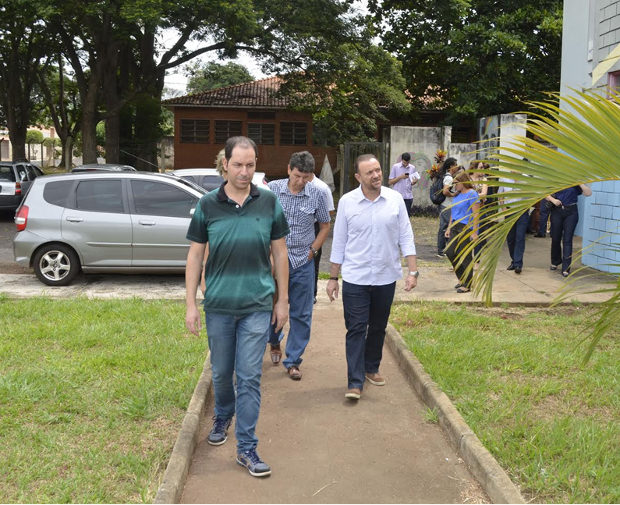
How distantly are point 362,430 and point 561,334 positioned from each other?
3.40 meters

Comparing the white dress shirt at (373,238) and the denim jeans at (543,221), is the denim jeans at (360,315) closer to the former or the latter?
the white dress shirt at (373,238)

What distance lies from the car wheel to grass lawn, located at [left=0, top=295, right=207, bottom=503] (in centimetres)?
194

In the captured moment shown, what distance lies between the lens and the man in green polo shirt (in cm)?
429

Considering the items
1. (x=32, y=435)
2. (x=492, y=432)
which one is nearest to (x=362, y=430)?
(x=492, y=432)

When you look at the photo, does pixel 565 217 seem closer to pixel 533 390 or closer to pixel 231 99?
pixel 533 390

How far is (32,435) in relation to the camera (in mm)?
4766

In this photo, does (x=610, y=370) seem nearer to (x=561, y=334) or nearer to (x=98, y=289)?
(x=561, y=334)

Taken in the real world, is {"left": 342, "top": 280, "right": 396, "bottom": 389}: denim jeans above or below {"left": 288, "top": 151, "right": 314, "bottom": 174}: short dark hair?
below

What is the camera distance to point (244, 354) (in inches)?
172

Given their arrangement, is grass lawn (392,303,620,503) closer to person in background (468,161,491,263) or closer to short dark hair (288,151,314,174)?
person in background (468,161,491,263)

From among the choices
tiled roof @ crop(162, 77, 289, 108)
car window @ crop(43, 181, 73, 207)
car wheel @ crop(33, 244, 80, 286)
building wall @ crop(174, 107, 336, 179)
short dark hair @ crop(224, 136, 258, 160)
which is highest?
tiled roof @ crop(162, 77, 289, 108)

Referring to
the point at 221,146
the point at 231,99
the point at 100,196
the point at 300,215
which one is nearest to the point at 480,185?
the point at 300,215

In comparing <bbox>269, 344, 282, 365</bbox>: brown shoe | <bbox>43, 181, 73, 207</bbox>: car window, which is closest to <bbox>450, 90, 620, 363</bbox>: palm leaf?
<bbox>269, 344, 282, 365</bbox>: brown shoe

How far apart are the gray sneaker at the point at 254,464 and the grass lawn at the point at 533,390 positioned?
146cm
